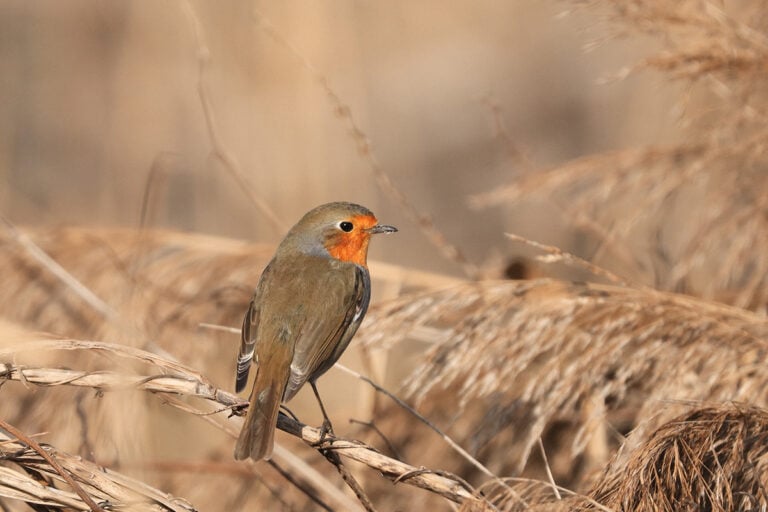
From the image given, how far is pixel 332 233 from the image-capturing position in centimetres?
288

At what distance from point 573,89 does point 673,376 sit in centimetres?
612

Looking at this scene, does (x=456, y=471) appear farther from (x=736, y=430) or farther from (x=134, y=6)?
(x=134, y=6)

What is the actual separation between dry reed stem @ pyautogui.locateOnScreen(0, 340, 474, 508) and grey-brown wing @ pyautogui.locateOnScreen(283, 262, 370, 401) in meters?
0.49

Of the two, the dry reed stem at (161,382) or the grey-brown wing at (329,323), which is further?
the grey-brown wing at (329,323)

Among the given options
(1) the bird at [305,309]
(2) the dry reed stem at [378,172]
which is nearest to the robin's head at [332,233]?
(1) the bird at [305,309]

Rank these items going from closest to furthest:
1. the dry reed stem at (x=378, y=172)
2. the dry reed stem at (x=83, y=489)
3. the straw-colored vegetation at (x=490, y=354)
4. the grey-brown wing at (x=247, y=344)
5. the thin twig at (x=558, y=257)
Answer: the dry reed stem at (x=83, y=489)
the straw-colored vegetation at (x=490, y=354)
the thin twig at (x=558, y=257)
the grey-brown wing at (x=247, y=344)
the dry reed stem at (x=378, y=172)

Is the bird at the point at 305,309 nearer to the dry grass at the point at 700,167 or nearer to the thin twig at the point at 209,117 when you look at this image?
the thin twig at the point at 209,117

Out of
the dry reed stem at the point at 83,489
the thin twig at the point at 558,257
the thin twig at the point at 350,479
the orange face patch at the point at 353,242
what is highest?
the thin twig at the point at 558,257

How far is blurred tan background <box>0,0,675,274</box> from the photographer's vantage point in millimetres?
4332

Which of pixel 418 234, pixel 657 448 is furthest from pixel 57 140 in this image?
pixel 657 448

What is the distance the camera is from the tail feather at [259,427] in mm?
2113

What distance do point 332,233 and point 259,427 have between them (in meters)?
0.87

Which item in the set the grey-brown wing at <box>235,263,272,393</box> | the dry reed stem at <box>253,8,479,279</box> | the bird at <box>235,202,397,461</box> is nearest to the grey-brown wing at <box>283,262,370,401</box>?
the bird at <box>235,202,397,461</box>

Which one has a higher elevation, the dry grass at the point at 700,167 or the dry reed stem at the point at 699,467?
the dry grass at the point at 700,167
